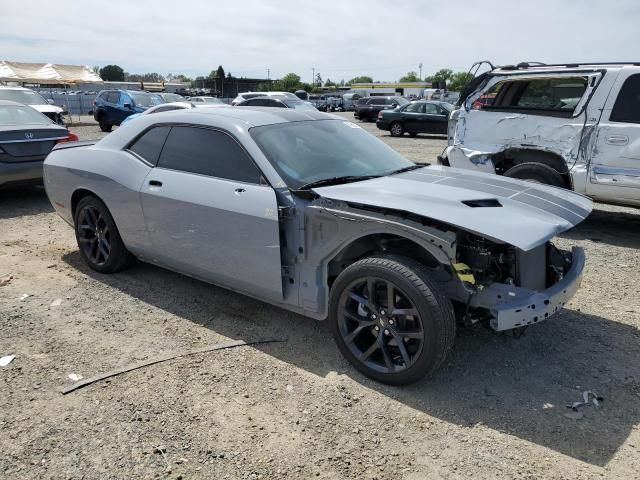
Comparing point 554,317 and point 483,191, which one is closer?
point 483,191

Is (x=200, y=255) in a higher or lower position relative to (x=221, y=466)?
higher

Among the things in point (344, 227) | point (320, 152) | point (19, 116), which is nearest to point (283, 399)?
point (344, 227)

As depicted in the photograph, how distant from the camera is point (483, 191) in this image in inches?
136

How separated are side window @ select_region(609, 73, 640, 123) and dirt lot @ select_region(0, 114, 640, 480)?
96.6 inches

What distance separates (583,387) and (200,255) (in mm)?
2753

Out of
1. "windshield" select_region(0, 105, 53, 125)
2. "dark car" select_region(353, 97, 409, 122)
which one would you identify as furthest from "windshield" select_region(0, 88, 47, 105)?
"dark car" select_region(353, 97, 409, 122)

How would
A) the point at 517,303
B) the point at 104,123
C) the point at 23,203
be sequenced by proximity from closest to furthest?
the point at 517,303 → the point at 23,203 → the point at 104,123

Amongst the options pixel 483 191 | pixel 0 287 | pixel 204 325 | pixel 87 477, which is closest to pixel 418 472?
pixel 87 477

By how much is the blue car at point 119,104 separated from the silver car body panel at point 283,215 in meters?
14.7

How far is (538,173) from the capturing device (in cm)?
655

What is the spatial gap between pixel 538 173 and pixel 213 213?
446cm

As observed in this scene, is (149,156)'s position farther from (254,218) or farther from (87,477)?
(87,477)

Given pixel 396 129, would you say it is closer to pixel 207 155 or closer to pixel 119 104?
pixel 119 104

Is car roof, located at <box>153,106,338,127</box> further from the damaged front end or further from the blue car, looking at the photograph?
the blue car
